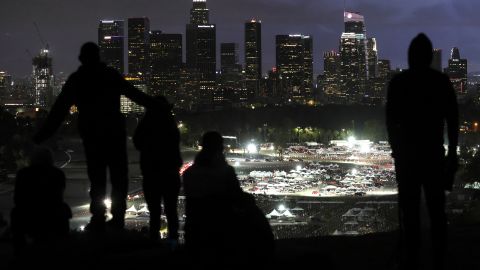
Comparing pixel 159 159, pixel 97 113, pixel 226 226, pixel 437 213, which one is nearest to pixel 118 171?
pixel 97 113

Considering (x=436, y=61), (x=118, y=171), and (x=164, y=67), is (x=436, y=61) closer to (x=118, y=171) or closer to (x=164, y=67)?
(x=118, y=171)

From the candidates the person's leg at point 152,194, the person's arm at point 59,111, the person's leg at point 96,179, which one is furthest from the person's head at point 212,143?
the person's leg at point 152,194

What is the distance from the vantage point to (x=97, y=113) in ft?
16.6

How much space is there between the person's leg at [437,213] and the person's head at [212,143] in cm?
130

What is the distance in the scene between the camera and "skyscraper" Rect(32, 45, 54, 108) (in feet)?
584

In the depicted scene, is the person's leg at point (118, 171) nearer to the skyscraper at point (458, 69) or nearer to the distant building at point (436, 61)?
the distant building at point (436, 61)

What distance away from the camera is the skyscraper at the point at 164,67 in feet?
608

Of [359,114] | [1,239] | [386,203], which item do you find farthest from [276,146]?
[1,239]

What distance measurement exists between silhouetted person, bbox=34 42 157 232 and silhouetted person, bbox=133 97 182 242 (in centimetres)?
51

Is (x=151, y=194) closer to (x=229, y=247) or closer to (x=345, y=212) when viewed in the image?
(x=229, y=247)

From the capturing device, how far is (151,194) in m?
5.73

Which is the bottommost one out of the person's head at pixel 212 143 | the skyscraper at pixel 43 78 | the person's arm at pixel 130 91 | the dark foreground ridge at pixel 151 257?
the dark foreground ridge at pixel 151 257

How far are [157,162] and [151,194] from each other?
28 centimetres

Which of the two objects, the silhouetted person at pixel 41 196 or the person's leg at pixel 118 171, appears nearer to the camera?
the silhouetted person at pixel 41 196
